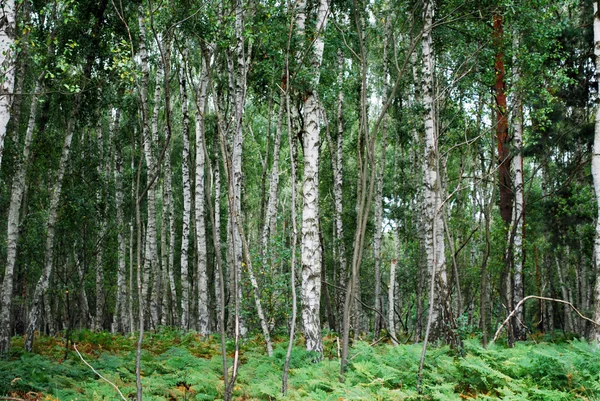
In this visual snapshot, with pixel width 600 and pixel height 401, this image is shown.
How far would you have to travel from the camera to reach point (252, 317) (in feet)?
39.0

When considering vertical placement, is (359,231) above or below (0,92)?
below

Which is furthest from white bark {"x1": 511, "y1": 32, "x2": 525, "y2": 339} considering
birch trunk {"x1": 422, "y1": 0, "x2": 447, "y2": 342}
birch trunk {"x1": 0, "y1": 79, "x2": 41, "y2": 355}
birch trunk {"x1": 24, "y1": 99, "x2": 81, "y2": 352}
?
birch trunk {"x1": 0, "y1": 79, "x2": 41, "y2": 355}

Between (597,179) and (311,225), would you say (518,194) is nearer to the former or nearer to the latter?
(597,179)

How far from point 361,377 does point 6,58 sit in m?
5.67

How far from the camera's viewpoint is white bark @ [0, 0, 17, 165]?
229 inches

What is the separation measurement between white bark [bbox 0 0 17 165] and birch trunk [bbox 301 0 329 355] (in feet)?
14.3

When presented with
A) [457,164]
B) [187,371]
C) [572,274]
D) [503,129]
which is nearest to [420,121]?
[503,129]

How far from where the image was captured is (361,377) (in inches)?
248

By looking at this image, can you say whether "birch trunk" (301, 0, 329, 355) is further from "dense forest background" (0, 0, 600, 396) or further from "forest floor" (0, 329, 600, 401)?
"forest floor" (0, 329, 600, 401)

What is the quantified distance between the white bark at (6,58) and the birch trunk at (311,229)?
4.37m

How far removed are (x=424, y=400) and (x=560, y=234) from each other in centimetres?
1286

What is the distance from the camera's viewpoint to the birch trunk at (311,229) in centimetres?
816

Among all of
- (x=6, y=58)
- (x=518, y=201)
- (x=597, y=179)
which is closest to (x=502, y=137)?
(x=518, y=201)

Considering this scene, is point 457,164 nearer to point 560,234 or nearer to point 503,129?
point 560,234
